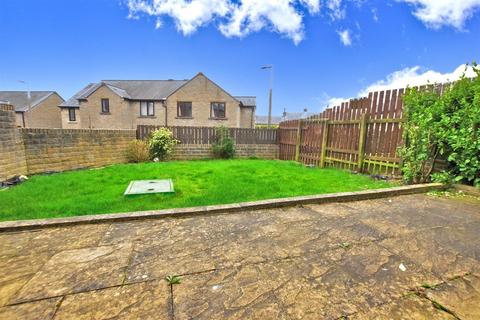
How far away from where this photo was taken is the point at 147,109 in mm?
22203


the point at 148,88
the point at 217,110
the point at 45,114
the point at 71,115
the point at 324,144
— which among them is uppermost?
the point at 148,88

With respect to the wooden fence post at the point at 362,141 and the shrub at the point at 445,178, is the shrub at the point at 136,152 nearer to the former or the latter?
the wooden fence post at the point at 362,141

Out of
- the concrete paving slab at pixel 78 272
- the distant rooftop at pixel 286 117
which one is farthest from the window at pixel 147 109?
the distant rooftop at pixel 286 117

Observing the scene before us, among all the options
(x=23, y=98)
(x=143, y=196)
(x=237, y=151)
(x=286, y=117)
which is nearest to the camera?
(x=143, y=196)

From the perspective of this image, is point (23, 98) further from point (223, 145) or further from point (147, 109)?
point (223, 145)

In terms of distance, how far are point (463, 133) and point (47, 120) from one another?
1500 inches

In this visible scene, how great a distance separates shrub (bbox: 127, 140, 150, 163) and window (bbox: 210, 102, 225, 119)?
1288cm

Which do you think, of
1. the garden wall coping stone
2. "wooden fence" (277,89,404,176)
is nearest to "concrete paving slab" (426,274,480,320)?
the garden wall coping stone

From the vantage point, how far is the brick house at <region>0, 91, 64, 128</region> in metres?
26.4

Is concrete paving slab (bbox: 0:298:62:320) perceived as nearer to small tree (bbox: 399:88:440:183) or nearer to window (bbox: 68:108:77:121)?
small tree (bbox: 399:88:440:183)

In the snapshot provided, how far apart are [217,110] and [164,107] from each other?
4960 millimetres

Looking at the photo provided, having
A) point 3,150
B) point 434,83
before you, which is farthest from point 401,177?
point 3,150

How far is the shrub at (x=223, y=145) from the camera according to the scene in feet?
35.8

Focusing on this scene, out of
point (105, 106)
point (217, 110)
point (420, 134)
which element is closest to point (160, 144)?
point (420, 134)
